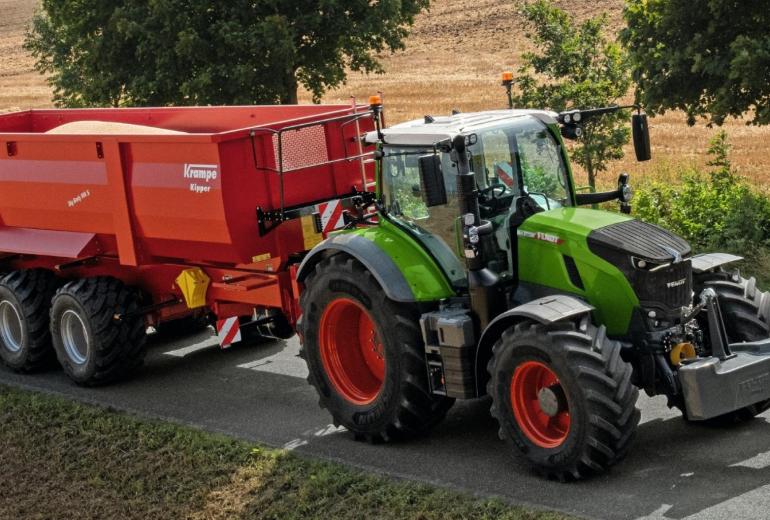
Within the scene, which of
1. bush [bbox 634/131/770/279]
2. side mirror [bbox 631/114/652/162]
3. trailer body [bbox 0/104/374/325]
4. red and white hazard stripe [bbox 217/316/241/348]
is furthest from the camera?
bush [bbox 634/131/770/279]

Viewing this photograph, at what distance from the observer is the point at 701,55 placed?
1482 cm

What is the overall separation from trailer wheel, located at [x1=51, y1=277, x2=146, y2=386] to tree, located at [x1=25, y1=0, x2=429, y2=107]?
8482mm

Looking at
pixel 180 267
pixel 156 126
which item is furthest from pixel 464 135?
pixel 156 126

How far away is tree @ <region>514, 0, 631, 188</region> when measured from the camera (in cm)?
1805

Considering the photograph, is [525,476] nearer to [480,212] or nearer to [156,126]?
[480,212]

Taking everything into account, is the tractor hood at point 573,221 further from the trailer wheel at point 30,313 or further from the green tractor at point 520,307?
the trailer wheel at point 30,313

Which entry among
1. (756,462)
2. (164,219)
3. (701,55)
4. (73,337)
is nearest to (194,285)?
(164,219)

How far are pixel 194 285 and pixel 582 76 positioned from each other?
31.2 ft

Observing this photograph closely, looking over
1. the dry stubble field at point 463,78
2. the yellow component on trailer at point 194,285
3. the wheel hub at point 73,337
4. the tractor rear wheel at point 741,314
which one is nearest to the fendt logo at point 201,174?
the yellow component on trailer at point 194,285

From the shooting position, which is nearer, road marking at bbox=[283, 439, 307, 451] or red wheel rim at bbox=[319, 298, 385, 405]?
road marking at bbox=[283, 439, 307, 451]

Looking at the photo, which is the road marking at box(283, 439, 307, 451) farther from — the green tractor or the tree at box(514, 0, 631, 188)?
the tree at box(514, 0, 631, 188)

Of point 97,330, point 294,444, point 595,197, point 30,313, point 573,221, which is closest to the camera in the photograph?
point 573,221

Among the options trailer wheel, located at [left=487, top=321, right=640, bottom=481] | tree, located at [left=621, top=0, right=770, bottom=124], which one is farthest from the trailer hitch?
tree, located at [left=621, top=0, right=770, bottom=124]

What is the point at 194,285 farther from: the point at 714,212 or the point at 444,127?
the point at 714,212
